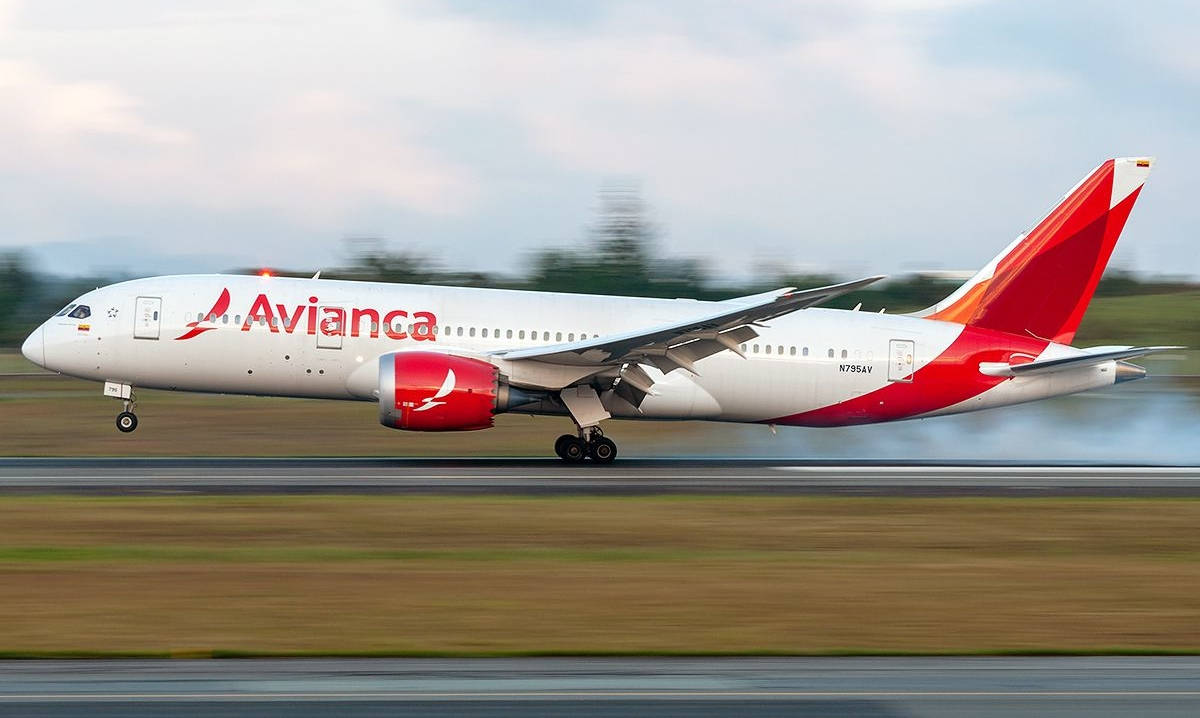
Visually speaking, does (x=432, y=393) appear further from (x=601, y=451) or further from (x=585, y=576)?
(x=585, y=576)

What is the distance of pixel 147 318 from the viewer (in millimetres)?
25031

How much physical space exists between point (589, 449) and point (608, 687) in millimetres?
Result: 16937

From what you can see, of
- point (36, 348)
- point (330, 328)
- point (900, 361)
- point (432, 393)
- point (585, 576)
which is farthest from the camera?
point (900, 361)

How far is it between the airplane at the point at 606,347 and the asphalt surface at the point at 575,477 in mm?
1191

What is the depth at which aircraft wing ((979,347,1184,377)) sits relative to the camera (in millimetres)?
25766

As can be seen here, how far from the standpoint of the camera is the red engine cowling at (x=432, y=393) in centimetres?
2330

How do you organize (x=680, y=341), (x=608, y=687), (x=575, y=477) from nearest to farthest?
(x=608, y=687) → (x=575, y=477) → (x=680, y=341)

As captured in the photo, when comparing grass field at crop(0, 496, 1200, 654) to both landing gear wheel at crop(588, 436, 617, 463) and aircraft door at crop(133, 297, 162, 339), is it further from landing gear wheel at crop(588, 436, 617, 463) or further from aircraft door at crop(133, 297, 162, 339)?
aircraft door at crop(133, 297, 162, 339)

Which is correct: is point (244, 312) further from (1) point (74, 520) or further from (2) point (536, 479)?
(1) point (74, 520)

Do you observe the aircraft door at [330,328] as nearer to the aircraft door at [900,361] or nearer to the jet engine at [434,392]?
the jet engine at [434,392]

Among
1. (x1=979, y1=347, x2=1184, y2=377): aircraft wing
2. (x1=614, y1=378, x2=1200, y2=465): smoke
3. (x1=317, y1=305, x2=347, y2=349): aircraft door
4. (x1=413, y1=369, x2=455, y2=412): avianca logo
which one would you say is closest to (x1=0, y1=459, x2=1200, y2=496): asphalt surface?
(x1=413, y1=369, x2=455, y2=412): avianca logo

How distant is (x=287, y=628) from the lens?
10773 mm

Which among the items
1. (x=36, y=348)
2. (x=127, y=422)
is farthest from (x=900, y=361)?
(x=36, y=348)

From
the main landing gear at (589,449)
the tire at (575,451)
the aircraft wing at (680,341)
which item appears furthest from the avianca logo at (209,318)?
the tire at (575,451)
